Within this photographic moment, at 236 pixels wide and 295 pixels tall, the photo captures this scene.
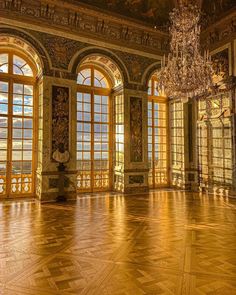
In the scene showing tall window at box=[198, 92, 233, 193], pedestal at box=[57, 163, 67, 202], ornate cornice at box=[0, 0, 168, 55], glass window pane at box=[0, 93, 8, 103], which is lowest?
pedestal at box=[57, 163, 67, 202]

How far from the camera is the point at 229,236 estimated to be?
4.61m

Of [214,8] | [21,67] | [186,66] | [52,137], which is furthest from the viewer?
[214,8]

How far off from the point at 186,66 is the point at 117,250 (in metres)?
5.17

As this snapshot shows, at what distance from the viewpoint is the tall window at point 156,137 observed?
1106cm

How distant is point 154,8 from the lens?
9.73 m

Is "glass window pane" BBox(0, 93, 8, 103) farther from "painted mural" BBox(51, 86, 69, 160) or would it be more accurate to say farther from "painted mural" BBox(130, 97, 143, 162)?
"painted mural" BBox(130, 97, 143, 162)

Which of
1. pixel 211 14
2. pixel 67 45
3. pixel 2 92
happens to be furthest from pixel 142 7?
pixel 2 92

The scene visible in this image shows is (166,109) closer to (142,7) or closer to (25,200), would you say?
(142,7)

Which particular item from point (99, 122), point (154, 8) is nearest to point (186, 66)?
point (154, 8)

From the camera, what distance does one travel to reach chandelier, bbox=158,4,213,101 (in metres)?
6.91

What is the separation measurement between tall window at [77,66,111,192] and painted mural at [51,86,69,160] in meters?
1.16

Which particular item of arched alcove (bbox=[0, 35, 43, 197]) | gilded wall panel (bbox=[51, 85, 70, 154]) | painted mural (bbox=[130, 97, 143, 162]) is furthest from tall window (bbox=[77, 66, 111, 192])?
arched alcove (bbox=[0, 35, 43, 197])

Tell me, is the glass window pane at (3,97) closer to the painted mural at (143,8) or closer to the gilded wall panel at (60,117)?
the gilded wall panel at (60,117)

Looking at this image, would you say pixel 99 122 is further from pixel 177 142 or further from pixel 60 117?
pixel 177 142
